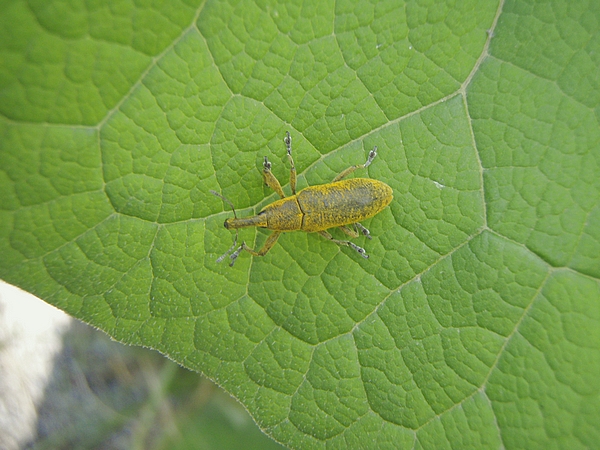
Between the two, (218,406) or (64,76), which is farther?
(218,406)

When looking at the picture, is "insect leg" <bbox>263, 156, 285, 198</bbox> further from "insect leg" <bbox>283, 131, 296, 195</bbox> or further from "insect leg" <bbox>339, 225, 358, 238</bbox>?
"insect leg" <bbox>339, 225, 358, 238</bbox>

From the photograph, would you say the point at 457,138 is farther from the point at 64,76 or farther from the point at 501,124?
the point at 64,76

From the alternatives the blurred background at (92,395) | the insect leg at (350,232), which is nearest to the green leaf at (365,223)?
the insect leg at (350,232)

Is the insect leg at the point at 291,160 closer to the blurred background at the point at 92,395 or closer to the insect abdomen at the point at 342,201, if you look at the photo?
the insect abdomen at the point at 342,201

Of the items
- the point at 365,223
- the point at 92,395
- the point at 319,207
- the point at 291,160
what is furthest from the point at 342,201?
the point at 92,395

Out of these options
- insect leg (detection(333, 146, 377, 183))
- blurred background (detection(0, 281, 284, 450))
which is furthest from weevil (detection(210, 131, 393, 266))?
blurred background (detection(0, 281, 284, 450))

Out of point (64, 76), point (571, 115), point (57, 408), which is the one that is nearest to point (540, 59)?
point (571, 115)

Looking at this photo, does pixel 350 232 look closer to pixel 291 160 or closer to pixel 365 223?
pixel 365 223
